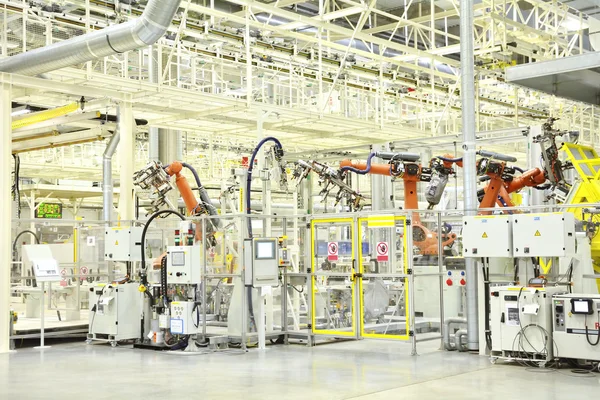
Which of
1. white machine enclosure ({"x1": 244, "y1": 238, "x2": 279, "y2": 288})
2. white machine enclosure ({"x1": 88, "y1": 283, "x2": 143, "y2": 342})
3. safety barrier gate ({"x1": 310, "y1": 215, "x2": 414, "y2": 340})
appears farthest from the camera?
white machine enclosure ({"x1": 88, "y1": 283, "x2": 143, "y2": 342})

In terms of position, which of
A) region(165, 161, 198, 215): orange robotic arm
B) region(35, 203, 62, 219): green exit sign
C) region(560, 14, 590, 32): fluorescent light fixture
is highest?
region(560, 14, 590, 32): fluorescent light fixture

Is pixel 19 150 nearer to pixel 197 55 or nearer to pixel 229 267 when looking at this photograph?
pixel 197 55

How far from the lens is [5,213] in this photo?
43.7 feet

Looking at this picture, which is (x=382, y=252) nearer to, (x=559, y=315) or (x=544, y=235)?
(x=544, y=235)

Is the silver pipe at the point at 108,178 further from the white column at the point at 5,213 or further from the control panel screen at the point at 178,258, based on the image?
the control panel screen at the point at 178,258

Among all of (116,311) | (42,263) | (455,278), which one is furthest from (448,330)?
(42,263)

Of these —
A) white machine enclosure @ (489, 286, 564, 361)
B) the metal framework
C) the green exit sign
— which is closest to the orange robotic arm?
the metal framework

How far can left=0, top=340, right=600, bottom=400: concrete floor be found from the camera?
29.6ft

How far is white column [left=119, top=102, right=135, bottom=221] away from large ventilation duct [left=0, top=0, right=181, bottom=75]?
103 inches

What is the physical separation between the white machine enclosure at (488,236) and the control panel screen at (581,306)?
1221 mm

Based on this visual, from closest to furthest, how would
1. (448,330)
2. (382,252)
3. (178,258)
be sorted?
(448,330), (178,258), (382,252)

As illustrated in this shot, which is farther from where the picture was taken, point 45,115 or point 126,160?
point 45,115

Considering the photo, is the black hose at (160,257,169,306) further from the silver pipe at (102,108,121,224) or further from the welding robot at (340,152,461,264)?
the welding robot at (340,152,461,264)

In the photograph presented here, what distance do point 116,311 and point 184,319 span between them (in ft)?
5.29
